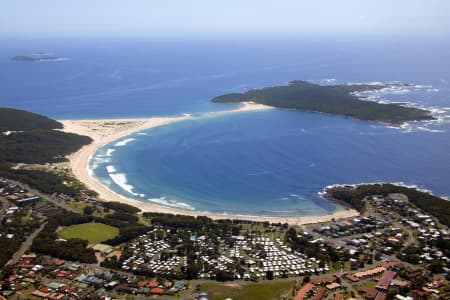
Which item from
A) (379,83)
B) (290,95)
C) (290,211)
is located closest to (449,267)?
(290,211)

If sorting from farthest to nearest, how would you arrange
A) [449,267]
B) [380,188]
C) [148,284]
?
1. [380,188]
2. [449,267]
3. [148,284]

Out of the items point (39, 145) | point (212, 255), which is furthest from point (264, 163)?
point (39, 145)

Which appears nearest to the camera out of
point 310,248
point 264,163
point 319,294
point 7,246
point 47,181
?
point 319,294

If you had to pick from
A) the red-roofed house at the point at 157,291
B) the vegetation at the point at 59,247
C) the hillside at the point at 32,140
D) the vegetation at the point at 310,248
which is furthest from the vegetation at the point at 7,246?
the hillside at the point at 32,140

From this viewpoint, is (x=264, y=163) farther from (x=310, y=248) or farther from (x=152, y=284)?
(x=152, y=284)

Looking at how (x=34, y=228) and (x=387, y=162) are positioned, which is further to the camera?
(x=387, y=162)

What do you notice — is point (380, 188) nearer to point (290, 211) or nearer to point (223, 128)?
point (290, 211)

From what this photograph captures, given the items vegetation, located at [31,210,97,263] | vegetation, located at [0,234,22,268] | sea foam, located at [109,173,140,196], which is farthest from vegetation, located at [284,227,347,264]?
vegetation, located at [0,234,22,268]

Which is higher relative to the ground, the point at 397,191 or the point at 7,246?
the point at 397,191
